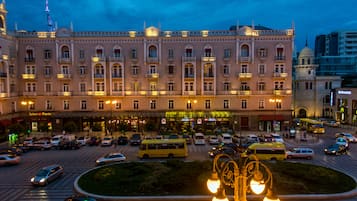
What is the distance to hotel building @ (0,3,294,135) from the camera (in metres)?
51.9

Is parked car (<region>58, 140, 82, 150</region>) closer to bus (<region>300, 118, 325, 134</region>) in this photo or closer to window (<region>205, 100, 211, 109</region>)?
window (<region>205, 100, 211, 109</region>)

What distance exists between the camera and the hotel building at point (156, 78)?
51938 mm

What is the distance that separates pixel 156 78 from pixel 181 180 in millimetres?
30559

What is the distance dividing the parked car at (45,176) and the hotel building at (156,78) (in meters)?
25.7

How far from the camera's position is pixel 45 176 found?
82.3ft

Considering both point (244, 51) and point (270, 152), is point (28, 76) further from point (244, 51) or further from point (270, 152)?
point (270, 152)

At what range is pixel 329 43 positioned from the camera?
140625 millimetres

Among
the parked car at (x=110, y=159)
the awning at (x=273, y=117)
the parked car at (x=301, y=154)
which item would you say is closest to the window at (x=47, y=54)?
the parked car at (x=110, y=159)

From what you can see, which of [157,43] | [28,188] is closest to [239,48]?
[157,43]

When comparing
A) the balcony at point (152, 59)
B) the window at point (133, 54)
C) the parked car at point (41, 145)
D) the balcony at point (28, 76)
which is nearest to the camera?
the parked car at point (41, 145)

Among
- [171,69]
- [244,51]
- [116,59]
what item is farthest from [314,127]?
[116,59]

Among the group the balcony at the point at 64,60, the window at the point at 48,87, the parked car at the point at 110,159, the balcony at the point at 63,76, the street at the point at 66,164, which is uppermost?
the balcony at the point at 64,60

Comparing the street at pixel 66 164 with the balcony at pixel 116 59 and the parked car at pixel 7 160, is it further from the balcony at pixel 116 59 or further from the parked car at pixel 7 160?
the balcony at pixel 116 59

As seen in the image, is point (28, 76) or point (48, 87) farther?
point (48, 87)
